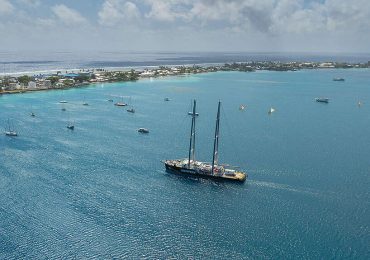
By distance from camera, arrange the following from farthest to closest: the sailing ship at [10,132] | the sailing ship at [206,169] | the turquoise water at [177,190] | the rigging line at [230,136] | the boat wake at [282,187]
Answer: the sailing ship at [10,132] → the rigging line at [230,136] → the sailing ship at [206,169] → the boat wake at [282,187] → the turquoise water at [177,190]

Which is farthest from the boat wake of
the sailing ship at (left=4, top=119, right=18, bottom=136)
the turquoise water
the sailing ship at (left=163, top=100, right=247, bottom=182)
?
the sailing ship at (left=4, top=119, right=18, bottom=136)

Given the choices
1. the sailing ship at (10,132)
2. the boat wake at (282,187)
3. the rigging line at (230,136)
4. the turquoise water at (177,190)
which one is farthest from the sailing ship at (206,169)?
the sailing ship at (10,132)

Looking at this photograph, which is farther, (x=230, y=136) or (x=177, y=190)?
(x=230, y=136)

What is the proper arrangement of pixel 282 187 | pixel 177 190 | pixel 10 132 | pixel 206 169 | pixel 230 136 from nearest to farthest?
pixel 177 190 → pixel 282 187 → pixel 206 169 → pixel 10 132 → pixel 230 136

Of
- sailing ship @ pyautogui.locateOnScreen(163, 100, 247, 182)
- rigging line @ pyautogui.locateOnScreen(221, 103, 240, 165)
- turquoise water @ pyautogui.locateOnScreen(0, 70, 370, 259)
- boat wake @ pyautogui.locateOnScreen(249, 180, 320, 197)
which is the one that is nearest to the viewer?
turquoise water @ pyautogui.locateOnScreen(0, 70, 370, 259)

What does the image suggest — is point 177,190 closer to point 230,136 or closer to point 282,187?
point 282,187

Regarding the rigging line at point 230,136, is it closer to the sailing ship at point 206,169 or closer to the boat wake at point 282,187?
the sailing ship at point 206,169

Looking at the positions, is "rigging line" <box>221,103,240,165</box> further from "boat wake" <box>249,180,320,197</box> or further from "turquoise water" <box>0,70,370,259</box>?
"boat wake" <box>249,180,320,197</box>

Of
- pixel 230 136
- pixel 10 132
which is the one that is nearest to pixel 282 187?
pixel 230 136
